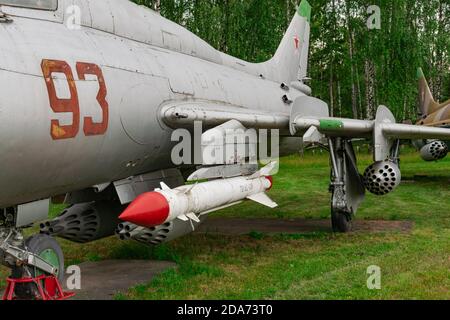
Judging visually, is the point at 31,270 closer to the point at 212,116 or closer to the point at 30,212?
the point at 30,212

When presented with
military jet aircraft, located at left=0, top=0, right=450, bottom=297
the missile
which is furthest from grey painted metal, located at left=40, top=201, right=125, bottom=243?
the missile

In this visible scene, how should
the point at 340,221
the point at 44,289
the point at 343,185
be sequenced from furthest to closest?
1. the point at 340,221
2. the point at 343,185
3. the point at 44,289

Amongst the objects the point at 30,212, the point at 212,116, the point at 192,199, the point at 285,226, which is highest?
the point at 212,116

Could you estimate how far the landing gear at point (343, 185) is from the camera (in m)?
9.49

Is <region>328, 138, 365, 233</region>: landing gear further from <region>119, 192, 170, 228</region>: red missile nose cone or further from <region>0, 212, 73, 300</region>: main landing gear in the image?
<region>0, 212, 73, 300</region>: main landing gear

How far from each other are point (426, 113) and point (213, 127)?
16937 mm

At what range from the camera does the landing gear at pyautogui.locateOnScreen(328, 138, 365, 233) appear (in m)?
9.49

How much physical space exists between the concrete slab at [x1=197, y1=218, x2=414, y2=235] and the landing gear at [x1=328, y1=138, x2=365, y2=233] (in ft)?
1.75

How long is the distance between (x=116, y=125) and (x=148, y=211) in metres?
1.18

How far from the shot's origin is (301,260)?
24.8ft

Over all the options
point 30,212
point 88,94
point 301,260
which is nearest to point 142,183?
point 30,212

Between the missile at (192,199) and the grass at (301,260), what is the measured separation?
0.95 meters

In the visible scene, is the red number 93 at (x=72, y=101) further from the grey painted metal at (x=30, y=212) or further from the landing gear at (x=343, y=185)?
the landing gear at (x=343, y=185)

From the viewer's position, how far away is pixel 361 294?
5.68 metres
